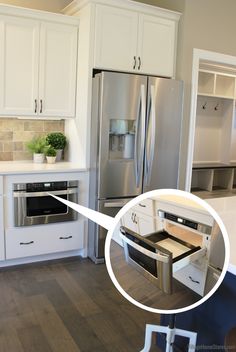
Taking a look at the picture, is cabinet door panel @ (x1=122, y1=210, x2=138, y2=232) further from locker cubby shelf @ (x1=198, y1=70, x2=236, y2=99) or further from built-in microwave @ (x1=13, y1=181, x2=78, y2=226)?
locker cubby shelf @ (x1=198, y1=70, x2=236, y2=99)

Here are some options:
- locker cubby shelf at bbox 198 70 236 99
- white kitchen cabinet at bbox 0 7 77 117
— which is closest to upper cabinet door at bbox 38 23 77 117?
white kitchen cabinet at bbox 0 7 77 117

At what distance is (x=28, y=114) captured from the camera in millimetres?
3312

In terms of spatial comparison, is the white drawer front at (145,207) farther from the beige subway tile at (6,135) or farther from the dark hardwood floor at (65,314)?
the beige subway tile at (6,135)

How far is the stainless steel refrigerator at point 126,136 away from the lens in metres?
3.15

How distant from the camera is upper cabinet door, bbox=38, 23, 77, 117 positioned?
3.29m

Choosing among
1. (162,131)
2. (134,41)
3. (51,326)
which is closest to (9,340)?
(51,326)

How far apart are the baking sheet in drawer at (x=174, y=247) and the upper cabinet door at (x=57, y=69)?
317 centimetres

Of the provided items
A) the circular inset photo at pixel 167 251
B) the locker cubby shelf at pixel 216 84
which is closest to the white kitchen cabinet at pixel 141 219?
the circular inset photo at pixel 167 251

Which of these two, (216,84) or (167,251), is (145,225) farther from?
(216,84)

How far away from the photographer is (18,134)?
3.66 m

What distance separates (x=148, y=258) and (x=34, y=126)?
357cm

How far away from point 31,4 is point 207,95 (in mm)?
3029

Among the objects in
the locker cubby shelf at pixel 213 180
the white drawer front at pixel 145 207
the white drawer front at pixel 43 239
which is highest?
the white drawer front at pixel 145 207

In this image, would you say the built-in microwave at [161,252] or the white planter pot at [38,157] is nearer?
the built-in microwave at [161,252]
